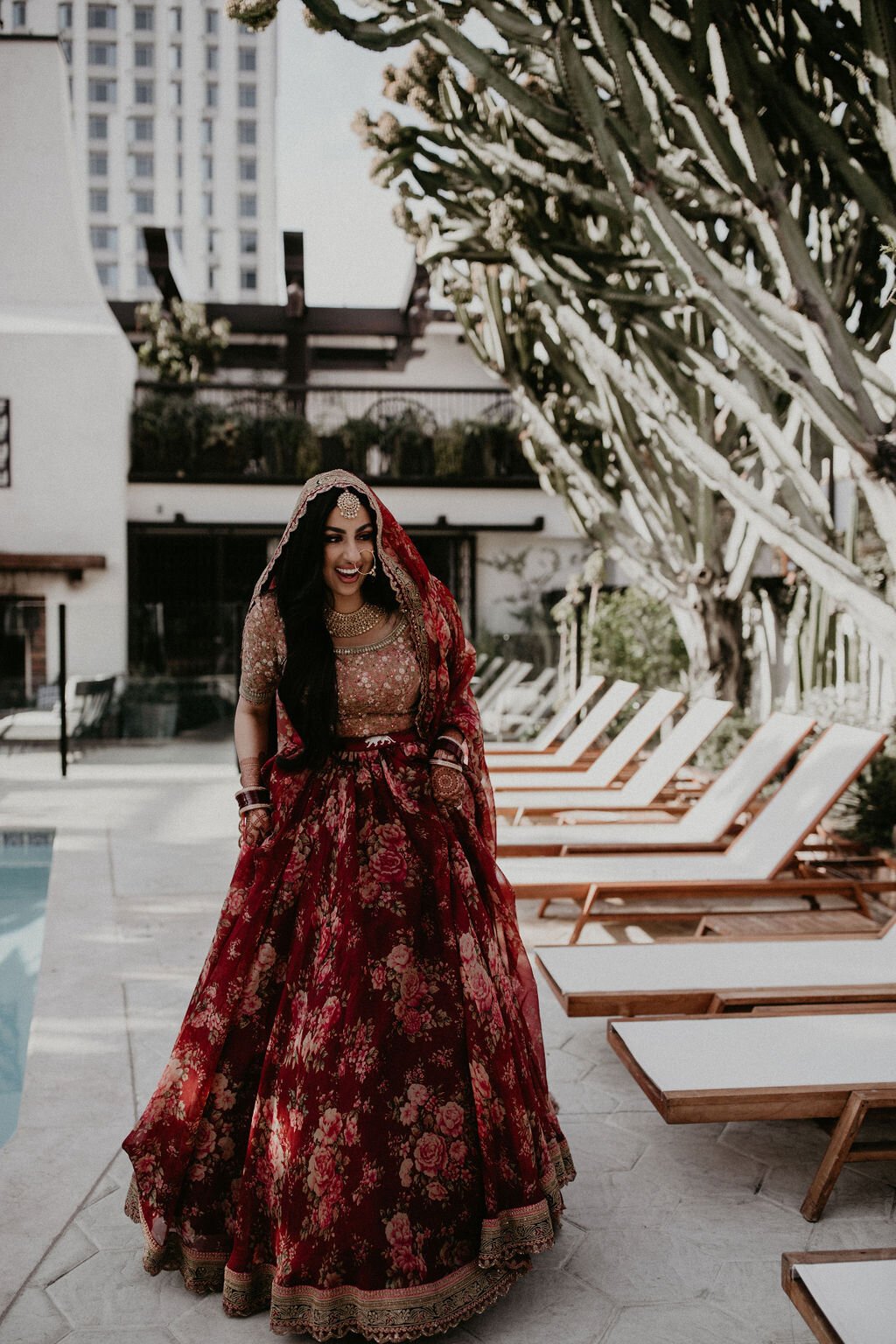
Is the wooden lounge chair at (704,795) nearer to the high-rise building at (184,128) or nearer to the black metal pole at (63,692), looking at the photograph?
the black metal pole at (63,692)

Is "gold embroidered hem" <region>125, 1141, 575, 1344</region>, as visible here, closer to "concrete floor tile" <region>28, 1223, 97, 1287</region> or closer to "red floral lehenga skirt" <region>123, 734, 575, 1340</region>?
"red floral lehenga skirt" <region>123, 734, 575, 1340</region>

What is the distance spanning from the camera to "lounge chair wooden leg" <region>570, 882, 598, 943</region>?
4852 mm

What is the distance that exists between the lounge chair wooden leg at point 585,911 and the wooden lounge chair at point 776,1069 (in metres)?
1.39

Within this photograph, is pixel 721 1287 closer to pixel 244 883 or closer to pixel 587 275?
pixel 244 883

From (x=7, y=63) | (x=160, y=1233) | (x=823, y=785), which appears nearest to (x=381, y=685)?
(x=160, y=1233)

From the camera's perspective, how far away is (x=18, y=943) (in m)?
6.05

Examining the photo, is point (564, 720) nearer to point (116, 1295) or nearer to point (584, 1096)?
point (584, 1096)

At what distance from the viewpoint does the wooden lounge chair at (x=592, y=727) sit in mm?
9305

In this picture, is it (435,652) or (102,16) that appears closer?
(435,652)

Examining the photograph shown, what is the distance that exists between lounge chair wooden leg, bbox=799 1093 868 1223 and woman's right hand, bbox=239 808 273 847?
5.36 ft

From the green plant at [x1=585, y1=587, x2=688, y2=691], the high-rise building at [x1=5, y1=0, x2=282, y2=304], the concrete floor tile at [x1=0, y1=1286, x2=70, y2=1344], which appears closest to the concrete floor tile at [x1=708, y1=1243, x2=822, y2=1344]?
the concrete floor tile at [x1=0, y1=1286, x2=70, y2=1344]

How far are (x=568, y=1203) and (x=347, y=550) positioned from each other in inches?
73.2

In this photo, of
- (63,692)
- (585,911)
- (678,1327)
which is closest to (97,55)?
(63,692)

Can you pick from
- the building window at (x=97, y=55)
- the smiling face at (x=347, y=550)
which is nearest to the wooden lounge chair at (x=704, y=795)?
the smiling face at (x=347, y=550)
